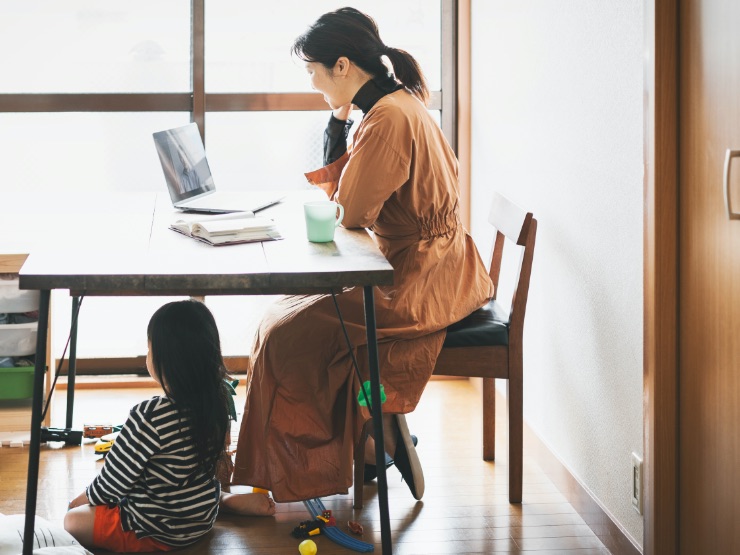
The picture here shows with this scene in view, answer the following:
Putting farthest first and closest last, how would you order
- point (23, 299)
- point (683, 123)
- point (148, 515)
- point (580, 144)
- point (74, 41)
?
1. point (74, 41)
2. point (23, 299)
3. point (580, 144)
4. point (148, 515)
5. point (683, 123)

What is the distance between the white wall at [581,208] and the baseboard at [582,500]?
0.02m

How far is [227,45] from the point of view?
11.4ft

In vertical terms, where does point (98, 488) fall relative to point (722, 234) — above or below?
below

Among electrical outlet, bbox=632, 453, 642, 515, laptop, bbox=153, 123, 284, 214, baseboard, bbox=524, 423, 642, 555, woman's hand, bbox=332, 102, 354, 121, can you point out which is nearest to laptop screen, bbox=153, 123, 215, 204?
laptop, bbox=153, 123, 284, 214

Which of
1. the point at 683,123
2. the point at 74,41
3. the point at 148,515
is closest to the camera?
the point at 683,123

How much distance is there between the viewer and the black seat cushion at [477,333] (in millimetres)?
2404

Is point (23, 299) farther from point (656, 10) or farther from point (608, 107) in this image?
point (656, 10)

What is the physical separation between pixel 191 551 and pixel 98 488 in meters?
0.26

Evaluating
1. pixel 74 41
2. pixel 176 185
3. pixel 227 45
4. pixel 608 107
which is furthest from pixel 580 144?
pixel 74 41

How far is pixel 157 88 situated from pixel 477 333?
5.50 ft

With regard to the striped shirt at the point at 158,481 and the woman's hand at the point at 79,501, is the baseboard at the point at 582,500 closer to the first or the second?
→ the striped shirt at the point at 158,481

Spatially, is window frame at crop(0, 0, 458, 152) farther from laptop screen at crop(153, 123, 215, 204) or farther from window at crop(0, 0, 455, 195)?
laptop screen at crop(153, 123, 215, 204)

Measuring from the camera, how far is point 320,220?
2.09 metres

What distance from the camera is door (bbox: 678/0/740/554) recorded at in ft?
5.51
